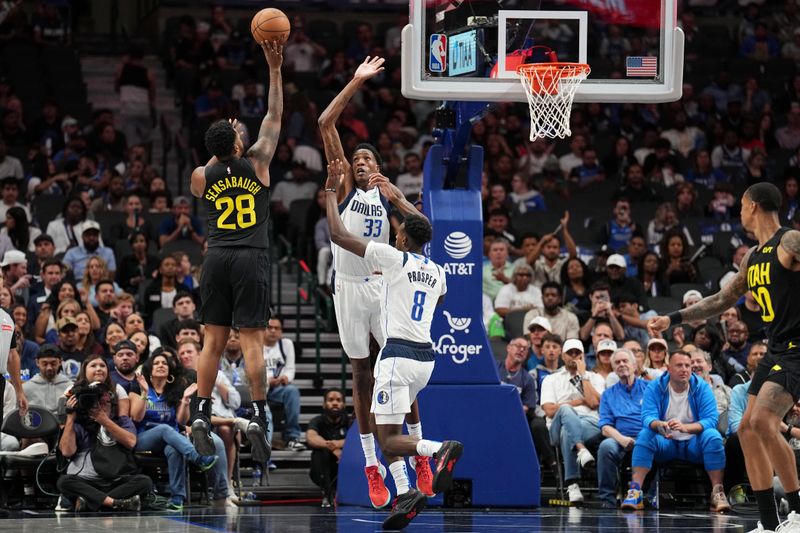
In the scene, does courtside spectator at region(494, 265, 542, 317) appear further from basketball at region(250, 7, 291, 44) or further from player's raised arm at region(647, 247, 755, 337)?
basketball at region(250, 7, 291, 44)

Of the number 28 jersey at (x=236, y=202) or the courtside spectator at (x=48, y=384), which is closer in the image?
the number 28 jersey at (x=236, y=202)

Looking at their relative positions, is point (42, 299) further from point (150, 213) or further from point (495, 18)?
point (495, 18)

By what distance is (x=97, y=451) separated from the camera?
1205 centimetres

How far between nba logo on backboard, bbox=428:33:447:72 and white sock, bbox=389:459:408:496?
131 inches

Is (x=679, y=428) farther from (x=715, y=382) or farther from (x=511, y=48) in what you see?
(x=511, y=48)

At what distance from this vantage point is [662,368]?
1379 cm

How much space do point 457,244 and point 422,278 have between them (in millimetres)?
2268

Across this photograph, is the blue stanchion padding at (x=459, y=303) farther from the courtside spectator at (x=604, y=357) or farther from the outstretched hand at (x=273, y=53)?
the outstretched hand at (x=273, y=53)

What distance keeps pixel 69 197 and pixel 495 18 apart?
7476 mm

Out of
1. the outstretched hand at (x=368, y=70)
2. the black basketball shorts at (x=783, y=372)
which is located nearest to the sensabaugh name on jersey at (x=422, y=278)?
the outstretched hand at (x=368, y=70)

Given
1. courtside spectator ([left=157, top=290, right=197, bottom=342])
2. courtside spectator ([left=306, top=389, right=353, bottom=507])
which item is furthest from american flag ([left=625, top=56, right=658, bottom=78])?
courtside spectator ([left=157, top=290, right=197, bottom=342])

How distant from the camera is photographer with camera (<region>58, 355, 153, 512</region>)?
11.9 m

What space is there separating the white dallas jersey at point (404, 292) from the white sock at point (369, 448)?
120cm

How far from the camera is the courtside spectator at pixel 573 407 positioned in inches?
508
